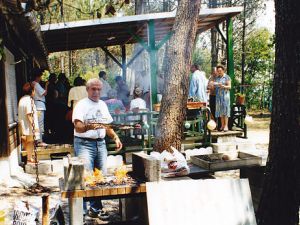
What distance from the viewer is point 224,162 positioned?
4875 millimetres

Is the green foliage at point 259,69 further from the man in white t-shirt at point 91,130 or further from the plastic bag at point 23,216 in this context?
the plastic bag at point 23,216

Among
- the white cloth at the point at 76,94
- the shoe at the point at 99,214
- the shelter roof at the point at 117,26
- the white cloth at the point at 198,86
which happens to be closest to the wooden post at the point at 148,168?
the shoe at the point at 99,214

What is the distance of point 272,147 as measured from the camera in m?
3.92

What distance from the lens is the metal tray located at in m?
4.84

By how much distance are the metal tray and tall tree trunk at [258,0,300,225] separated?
0.92 meters

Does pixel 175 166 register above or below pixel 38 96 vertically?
below

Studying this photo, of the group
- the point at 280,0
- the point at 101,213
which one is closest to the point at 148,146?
the point at 101,213

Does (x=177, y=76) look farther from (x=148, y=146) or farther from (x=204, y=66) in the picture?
(x=204, y=66)

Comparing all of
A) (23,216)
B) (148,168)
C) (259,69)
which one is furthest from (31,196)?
(259,69)

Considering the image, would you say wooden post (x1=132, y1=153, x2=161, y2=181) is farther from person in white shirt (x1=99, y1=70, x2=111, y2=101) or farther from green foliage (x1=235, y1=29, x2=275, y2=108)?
green foliage (x1=235, y1=29, x2=275, y2=108)

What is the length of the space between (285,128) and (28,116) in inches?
235

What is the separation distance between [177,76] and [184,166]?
3198 millimetres

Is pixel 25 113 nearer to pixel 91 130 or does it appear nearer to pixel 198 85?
pixel 91 130

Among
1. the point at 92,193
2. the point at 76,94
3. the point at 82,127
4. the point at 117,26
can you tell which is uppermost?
the point at 117,26
